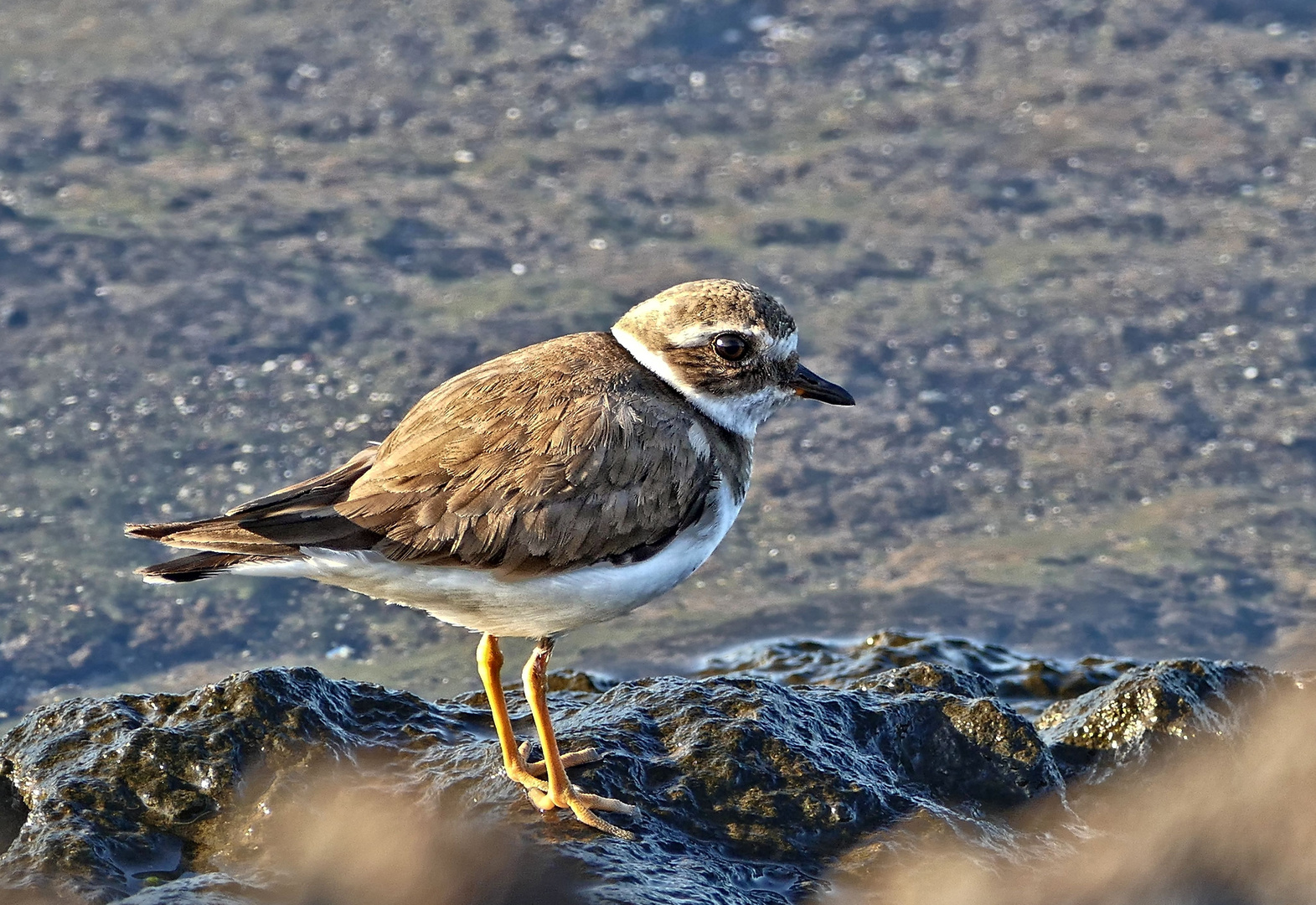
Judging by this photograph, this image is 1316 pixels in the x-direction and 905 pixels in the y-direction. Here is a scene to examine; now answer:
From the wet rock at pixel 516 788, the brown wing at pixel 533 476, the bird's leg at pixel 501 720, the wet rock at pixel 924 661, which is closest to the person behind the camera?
the wet rock at pixel 516 788

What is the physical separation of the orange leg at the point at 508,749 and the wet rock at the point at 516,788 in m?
0.06

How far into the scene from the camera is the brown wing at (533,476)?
523cm

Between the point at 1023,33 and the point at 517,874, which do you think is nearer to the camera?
the point at 517,874

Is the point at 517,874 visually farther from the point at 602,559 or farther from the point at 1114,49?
the point at 1114,49

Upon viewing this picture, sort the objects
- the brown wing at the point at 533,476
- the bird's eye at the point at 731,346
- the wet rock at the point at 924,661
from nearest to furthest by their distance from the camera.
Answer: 1. the brown wing at the point at 533,476
2. the bird's eye at the point at 731,346
3. the wet rock at the point at 924,661

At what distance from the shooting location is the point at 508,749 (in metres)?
5.64

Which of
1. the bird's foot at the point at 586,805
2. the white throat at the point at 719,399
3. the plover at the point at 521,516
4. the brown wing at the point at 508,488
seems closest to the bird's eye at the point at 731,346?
the white throat at the point at 719,399

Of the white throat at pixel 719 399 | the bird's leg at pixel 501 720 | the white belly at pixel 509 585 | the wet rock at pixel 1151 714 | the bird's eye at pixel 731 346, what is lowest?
the wet rock at pixel 1151 714

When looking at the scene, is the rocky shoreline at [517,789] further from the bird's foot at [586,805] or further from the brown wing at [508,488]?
the brown wing at [508,488]

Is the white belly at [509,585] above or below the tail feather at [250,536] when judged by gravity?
below

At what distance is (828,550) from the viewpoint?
9.56m

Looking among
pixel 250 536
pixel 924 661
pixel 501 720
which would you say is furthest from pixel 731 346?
pixel 924 661

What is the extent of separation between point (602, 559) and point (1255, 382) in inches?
277

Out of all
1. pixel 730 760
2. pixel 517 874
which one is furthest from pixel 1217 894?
pixel 517 874
